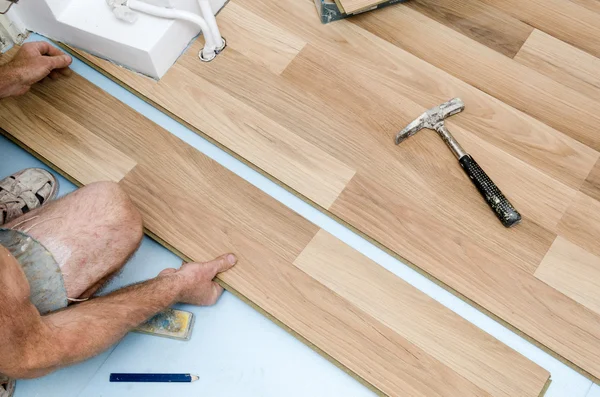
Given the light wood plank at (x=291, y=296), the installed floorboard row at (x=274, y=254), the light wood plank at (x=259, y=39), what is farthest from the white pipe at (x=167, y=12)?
the light wood plank at (x=291, y=296)

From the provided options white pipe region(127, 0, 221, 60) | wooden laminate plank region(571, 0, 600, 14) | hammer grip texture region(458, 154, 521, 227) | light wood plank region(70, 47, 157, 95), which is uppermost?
white pipe region(127, 0, 221, 60)

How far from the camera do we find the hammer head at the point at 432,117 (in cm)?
156

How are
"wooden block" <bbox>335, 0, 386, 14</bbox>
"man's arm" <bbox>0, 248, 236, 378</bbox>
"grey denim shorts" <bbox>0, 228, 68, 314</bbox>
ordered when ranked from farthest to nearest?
"wooden block" <bbox>335, 0, 386, 14</bbox>
"grey denim shorts" <bbox>0, 228, 68, 314</bbox>
"man's arm" <bbox>0, 248, 236, 378</bbox>

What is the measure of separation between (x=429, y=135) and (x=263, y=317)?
0.68 metres

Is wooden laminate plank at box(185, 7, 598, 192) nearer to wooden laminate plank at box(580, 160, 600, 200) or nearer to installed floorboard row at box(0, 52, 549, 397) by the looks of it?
wooden laminate plank at box(580, 160, 600, 200)

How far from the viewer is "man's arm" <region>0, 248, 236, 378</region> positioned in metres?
1.14

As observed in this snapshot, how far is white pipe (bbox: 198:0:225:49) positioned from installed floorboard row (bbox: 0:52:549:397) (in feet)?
1.07

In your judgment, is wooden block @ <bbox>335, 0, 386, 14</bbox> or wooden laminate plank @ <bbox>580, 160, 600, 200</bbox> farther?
wooden block @ <bbox>335, 0, 386, 14</bbox>

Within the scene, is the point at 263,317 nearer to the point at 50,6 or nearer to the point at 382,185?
the point at 382,185

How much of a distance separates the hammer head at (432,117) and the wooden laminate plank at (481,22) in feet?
0.88

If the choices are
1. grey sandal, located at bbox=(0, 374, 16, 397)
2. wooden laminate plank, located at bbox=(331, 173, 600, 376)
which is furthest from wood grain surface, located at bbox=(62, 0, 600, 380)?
grey sandal, located at bbox=(0, 374, 16, 397)

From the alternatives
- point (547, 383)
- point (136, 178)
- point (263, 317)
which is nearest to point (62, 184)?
point (136, 178)

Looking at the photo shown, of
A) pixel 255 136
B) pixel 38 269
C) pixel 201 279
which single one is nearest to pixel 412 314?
pixel 201 279

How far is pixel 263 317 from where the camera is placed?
1.46 m
